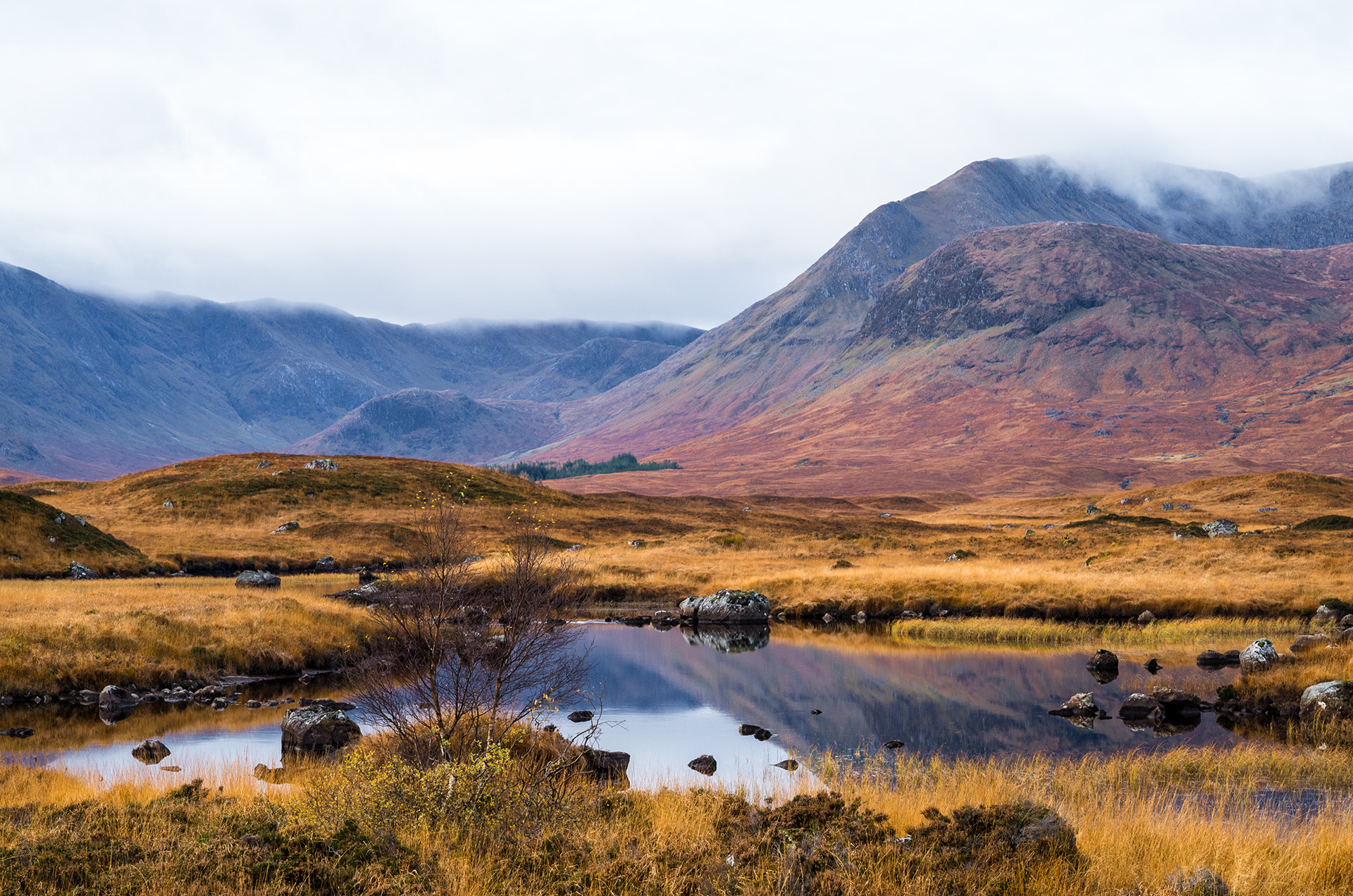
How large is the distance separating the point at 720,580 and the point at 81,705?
39.0 meters

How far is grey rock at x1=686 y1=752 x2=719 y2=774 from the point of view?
75.9 feet

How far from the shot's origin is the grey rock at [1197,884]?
1118 centimetres

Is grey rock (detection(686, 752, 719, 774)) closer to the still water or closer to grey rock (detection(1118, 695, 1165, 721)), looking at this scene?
the still water

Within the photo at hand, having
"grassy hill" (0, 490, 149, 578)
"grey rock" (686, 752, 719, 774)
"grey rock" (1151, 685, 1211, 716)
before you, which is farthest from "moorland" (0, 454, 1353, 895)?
"grey rock" (686, 752, 719, 774)

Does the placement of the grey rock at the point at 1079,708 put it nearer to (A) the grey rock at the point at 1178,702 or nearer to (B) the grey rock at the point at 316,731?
(A) the grey rock at the point at 1178,702

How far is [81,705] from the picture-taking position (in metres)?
28.9

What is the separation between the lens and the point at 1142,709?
2758 cm

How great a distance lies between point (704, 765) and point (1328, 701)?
57.7 ft

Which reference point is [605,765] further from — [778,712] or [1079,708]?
[1079,708]

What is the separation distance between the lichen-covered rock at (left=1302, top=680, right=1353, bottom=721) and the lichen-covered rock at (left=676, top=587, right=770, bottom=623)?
27.9m

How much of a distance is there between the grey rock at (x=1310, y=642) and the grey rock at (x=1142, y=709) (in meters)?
8.40

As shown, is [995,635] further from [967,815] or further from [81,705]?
[81,705]

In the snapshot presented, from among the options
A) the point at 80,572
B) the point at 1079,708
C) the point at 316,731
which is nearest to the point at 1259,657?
the point at 1079,708

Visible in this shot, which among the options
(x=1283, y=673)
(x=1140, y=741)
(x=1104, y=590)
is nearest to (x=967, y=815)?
(x=1140, y=741)
